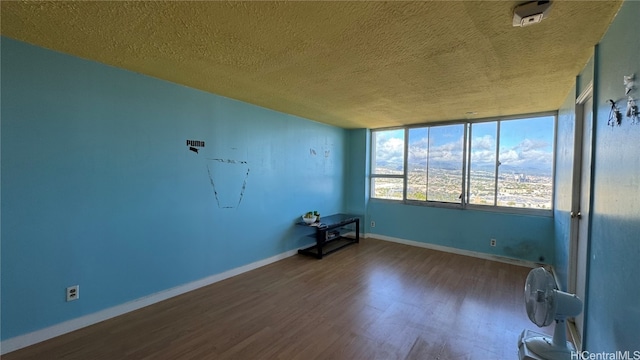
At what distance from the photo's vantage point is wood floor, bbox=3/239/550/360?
200 centimetres

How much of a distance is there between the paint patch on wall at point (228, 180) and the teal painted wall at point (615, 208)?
3.36 metres

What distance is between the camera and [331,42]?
71.4 inches

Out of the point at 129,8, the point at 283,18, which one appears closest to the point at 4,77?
the point at 129,8

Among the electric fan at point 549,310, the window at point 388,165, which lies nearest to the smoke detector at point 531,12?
the electric fan at point 549,310

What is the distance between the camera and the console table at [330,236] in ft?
13.8

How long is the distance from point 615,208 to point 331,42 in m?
1.88

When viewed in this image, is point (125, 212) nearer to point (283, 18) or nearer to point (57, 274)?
point (57, 274)

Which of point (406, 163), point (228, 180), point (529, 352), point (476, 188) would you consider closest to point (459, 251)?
point (476, 188)

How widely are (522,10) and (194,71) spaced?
2482 millimetres

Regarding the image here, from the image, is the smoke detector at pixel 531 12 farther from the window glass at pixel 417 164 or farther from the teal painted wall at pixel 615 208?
the window glass at pixel 417 164

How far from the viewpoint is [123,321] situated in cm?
234

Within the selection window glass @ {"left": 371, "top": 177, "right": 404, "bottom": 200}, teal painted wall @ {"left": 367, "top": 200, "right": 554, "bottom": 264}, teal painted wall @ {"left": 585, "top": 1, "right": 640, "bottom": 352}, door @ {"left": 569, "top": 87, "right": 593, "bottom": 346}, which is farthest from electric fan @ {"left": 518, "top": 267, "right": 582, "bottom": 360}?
window glass @ {"left": 371, "top": 177, "right": 404, "bottom": 200}

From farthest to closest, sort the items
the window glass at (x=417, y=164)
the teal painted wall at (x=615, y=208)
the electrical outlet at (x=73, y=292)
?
the window glass at (x=417, y=164), the electrical outlet at (x=73, y=292), the teal painted wall at (x=615, y=208)

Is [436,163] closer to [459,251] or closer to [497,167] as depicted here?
[497,167]
